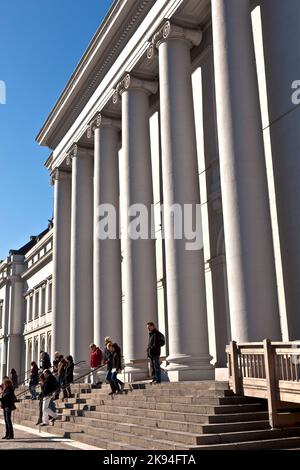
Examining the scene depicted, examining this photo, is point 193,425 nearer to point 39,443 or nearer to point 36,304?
point 39,443

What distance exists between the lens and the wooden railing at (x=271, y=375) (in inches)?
381

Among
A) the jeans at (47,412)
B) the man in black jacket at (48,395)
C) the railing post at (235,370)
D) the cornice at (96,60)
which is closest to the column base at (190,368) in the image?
the man in black jacket at (48,395)

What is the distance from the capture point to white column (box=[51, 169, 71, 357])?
2927 cm

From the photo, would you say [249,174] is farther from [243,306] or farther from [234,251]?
[243,306]

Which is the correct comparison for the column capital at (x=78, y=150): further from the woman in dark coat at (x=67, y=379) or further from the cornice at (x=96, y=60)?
the woman in dark coat at (x=67, y=379)

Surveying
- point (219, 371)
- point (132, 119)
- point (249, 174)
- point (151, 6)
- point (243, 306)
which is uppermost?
point (151, 6)

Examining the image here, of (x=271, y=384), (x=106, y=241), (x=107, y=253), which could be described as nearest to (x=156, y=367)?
(x=271, y=384)

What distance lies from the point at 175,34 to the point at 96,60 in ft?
23.4

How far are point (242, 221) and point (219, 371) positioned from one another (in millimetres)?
4926

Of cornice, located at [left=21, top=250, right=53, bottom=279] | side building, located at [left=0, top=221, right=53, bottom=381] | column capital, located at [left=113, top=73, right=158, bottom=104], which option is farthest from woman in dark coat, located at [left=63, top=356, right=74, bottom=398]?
side building, located at [left=0, top=221, right=53, bottom=381]

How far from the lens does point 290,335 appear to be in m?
14.1

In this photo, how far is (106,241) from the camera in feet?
76.9
